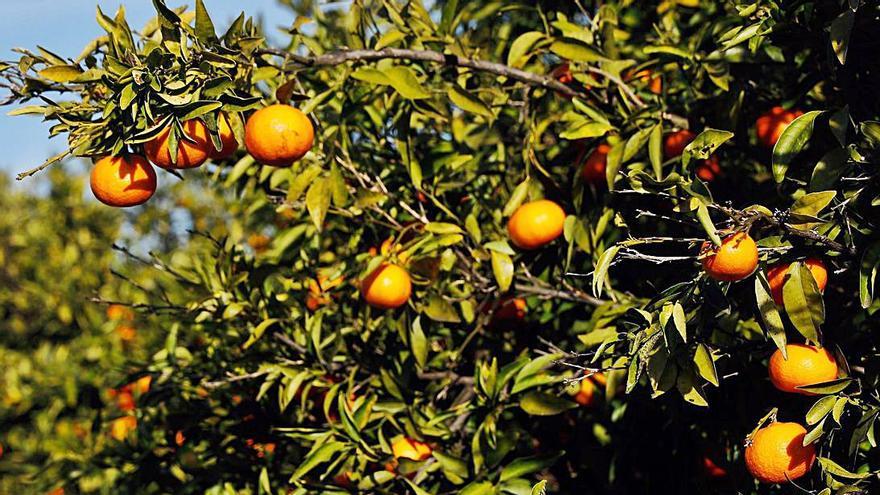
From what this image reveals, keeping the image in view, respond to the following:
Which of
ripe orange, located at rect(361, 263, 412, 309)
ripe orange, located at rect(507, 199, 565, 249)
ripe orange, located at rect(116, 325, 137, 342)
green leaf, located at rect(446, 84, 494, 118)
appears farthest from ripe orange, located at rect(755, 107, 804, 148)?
ripe orange, located at rect(116, 325, 137, 342)

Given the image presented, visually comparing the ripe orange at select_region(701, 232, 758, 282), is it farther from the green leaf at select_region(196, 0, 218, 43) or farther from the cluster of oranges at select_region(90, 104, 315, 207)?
the green leaf at select_region(196, 0, 218, 43)

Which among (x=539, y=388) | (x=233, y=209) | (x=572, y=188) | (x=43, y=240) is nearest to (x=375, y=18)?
(x=572, y=188)

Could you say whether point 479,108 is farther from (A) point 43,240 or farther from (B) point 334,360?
(A) point 43,240

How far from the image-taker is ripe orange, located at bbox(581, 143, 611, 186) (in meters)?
1.66

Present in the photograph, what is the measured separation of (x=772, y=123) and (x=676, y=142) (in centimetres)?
18

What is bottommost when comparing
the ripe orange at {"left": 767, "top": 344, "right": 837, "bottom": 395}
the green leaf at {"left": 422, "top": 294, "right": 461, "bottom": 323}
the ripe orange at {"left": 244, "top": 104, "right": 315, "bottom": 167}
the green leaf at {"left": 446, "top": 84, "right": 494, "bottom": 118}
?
the ripe orange at {"left": 767, "top": 344, "right": 837, "bottom": 395}

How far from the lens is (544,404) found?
5.02 ft

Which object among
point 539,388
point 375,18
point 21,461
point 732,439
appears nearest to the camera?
point 732,439

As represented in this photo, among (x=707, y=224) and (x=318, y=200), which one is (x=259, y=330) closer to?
(x=318, y=200)

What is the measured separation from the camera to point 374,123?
1.94 metres

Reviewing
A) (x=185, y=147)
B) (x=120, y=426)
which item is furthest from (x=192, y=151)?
(x=120, y=426)

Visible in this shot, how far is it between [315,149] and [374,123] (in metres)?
0.23

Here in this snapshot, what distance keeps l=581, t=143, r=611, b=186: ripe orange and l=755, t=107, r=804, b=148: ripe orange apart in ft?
0.95

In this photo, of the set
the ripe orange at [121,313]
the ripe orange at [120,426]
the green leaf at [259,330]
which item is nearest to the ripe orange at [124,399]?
the ripe orange at [120,426]
